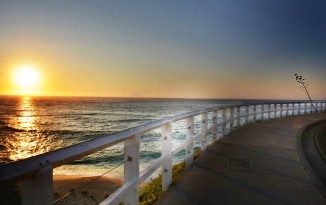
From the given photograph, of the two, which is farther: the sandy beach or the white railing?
the sandy beach

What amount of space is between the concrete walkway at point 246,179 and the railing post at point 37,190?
118 inches

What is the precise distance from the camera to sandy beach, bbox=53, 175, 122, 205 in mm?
13139

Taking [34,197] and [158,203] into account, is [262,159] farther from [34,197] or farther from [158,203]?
[34,197]

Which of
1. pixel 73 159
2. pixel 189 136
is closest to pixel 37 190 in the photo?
pixel 73 159

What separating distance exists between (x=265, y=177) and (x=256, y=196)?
3.97 ft

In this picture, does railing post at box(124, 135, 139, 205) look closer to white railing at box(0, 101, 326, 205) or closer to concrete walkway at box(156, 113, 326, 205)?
white railing at box(0, 101, 326, 205)

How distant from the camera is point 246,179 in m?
5.56

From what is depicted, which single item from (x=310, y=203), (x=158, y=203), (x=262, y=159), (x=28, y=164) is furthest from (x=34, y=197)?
(x=262, y=159)

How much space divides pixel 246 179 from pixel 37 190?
4.80 m

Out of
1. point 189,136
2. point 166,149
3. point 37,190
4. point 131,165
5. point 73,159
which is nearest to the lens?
point 37,190

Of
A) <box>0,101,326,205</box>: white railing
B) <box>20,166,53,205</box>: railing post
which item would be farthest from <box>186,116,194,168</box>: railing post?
<box>20,166,53,205</box>: railing post

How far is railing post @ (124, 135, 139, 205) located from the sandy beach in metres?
8.99

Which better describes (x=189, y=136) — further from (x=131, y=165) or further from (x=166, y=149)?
(x=131, y=165)

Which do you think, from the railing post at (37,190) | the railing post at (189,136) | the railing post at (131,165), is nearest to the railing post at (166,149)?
the railing post at (189,136)
